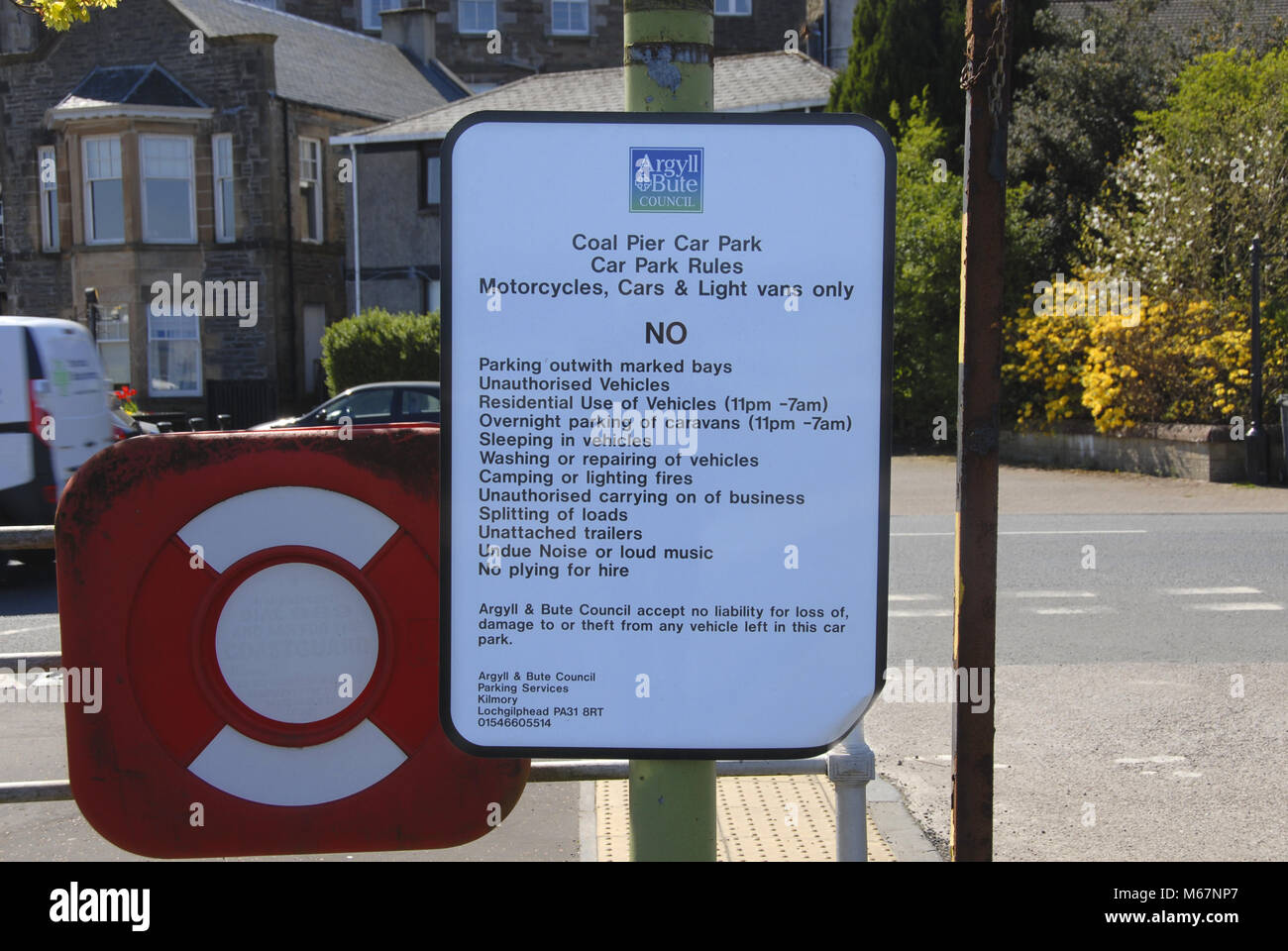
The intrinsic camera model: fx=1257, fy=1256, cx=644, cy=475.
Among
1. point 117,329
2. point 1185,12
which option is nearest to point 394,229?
point 117,329

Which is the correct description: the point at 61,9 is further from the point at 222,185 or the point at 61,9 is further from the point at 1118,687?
the point at 222,185

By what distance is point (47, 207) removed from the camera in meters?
29.1

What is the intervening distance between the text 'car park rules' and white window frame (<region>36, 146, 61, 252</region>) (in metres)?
30.0

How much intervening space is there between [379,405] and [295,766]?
13569mm

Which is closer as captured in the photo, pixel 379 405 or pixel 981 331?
pixel 981 331

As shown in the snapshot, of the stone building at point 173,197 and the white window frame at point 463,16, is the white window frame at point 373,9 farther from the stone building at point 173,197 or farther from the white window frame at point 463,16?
the stone building at point 173,197

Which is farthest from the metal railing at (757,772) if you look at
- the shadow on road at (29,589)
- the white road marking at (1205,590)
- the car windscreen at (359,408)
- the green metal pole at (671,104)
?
the car windscreen at (359,408)

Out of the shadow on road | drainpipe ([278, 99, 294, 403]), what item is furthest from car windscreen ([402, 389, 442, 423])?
drainpipe ([278, 99, 294, 403])

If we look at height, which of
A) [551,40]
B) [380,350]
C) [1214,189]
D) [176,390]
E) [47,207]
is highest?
[551,40]

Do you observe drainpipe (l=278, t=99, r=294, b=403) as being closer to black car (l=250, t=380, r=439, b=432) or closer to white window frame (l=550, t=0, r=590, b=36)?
black car (l=250, t=380, r=439, b=432)

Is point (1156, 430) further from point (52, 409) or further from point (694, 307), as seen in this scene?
point (694, 307)

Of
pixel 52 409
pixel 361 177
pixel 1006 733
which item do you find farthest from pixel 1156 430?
pixel 361 177

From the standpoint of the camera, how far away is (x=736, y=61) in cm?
2805

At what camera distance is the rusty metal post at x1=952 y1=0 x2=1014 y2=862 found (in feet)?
9.04
